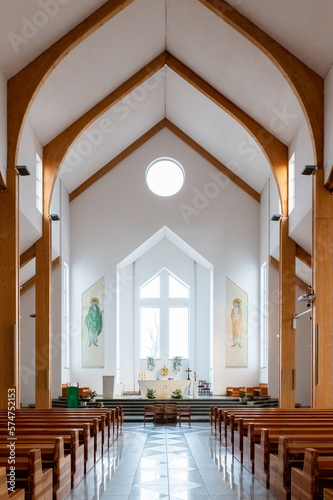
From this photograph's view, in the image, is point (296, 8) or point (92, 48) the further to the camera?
point (92, 48)

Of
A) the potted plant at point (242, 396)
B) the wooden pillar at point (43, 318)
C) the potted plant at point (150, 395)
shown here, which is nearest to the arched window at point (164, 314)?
the potted plant at point (150, 395)

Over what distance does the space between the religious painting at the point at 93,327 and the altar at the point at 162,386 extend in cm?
171

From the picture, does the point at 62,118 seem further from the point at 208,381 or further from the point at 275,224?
the point at 208,381

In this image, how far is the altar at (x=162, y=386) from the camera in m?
19.9

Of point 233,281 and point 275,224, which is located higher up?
point 275,224

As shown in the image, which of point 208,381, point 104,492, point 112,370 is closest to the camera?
point 104,492

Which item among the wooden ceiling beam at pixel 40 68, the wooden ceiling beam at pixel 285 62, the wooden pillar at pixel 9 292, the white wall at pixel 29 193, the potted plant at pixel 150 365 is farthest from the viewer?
the potted plant at pixel 150 365

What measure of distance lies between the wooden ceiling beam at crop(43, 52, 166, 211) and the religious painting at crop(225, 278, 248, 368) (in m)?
7.37

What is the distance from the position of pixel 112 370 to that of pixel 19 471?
52.1 ft

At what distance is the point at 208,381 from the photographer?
73.3 ft

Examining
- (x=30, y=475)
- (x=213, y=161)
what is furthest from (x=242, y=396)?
(x=30, y=475)

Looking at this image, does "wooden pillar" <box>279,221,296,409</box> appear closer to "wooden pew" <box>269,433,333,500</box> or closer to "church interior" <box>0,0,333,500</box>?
"church interior" <box>0,0,333,500</box>

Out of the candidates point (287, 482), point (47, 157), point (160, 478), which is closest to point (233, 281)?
point (47, 157)

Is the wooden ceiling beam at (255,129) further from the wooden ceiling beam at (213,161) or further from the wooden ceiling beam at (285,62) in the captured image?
the wooden ceiling beam at (213,161)
